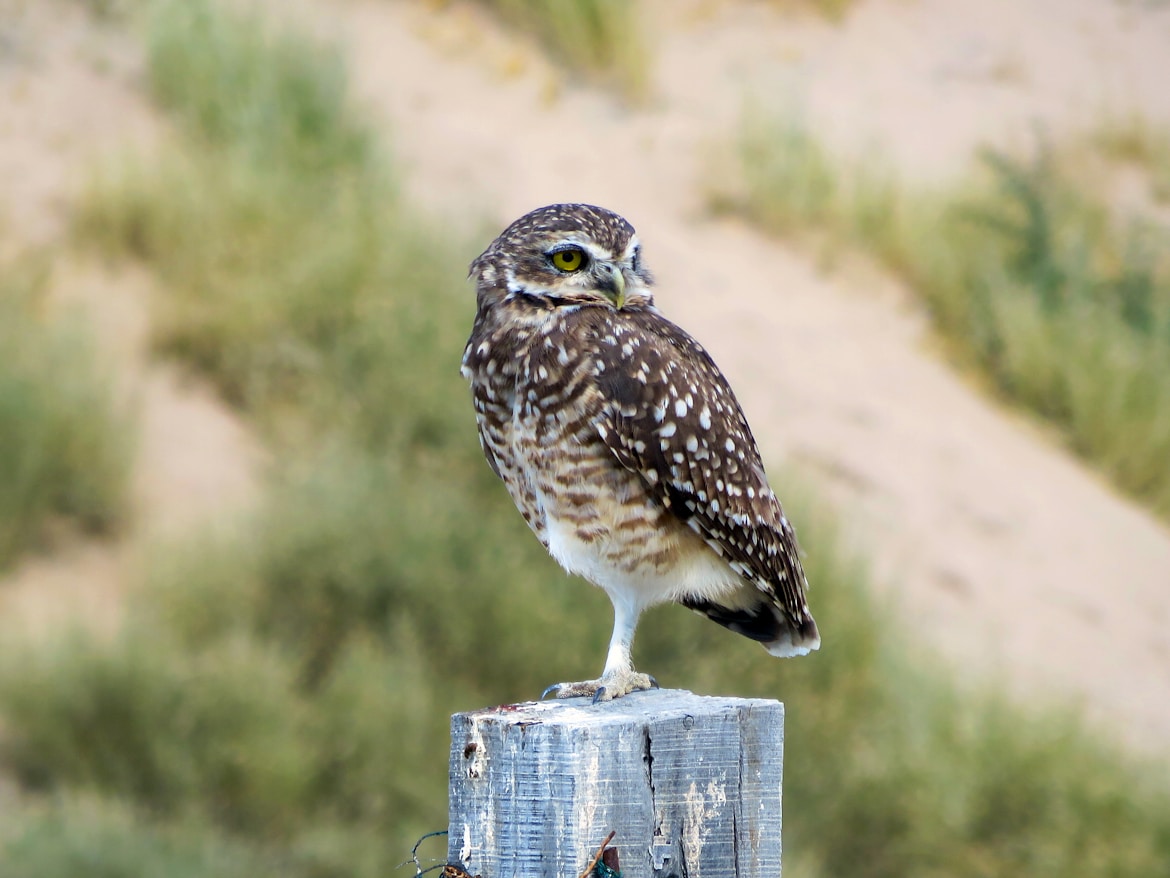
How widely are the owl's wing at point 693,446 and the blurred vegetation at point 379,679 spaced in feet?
13.6

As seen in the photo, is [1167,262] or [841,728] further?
[1167,262]

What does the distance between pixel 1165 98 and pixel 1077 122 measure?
5.23 ft

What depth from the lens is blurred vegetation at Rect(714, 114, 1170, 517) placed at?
43.2 ft

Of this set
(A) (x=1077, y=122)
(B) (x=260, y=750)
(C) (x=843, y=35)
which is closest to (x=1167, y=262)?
(A) (x=1077, y=122)

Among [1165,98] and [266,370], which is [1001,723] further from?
[1165,98]

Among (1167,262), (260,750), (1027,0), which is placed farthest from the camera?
(1027,0)

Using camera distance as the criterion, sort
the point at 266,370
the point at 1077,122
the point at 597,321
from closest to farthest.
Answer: the point at 597,321, the point at 266,370, the point at 1077,122

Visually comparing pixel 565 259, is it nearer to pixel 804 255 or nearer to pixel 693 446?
pixel 693 446

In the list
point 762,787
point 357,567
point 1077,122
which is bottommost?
point 762,787

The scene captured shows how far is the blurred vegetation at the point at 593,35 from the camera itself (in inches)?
590

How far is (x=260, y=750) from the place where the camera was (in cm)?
773

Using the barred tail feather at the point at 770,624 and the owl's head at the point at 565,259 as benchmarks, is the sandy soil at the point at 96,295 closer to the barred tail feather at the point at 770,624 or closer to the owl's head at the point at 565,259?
the barred tail feather at the point at 770,624

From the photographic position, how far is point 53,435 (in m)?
9.38

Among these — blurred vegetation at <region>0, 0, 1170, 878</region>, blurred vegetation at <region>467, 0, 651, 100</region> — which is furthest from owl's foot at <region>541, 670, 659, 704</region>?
blurred vegetation at <region>467, 0, 651, 100</region>
